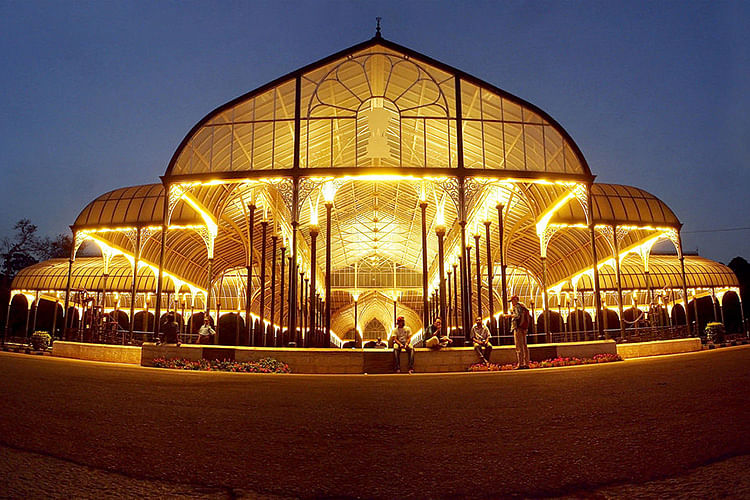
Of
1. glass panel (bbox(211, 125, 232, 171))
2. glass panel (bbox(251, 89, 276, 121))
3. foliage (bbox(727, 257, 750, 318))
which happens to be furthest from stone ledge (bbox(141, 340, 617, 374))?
foliage (bbox(727, 257, 750, 318))

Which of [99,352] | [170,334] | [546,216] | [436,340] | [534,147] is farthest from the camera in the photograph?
[546,216]

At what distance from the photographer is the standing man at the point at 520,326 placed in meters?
11.9

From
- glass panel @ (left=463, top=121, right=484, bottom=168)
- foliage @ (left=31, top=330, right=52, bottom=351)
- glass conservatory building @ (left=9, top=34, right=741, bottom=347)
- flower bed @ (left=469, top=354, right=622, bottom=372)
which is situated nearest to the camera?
flower bed @ (left=469, top=354, right=622, bottom=372)

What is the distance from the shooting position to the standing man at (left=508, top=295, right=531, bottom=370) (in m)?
11.9

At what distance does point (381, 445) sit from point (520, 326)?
928 centimetres

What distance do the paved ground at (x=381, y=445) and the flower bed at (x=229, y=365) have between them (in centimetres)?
751

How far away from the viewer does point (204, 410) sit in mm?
5035

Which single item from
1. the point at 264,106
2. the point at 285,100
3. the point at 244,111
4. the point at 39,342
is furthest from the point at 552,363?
the point at 39,342

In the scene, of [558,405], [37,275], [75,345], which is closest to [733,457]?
[558,405]

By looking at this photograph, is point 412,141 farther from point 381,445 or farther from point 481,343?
point 381,445

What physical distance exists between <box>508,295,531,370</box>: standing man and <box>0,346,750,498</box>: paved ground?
5767 mm

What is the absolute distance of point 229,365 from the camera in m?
13.8

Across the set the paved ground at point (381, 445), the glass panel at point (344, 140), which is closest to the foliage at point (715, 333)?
the glass panel at point (344, 140)

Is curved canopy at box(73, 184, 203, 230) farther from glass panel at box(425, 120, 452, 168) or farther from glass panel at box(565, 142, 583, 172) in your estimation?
glass panel at box(565, 142, 583, 172)
